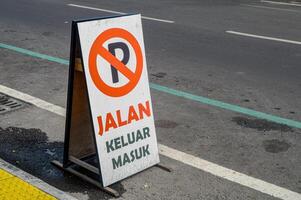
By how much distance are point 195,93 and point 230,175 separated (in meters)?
2.27

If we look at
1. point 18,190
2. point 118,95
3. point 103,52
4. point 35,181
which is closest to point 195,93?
point 118,95

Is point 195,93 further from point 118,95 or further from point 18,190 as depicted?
point 18,190

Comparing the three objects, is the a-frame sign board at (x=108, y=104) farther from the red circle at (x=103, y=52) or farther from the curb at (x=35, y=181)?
the curb at (x=35, y=181)

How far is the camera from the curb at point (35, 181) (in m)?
3.79

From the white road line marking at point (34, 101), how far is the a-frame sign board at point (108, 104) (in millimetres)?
1423

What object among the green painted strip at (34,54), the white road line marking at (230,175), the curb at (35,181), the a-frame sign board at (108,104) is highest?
Answer: the a-frame sign board at (108,104)

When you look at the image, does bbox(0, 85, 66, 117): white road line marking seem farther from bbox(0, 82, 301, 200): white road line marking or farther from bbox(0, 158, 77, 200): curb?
bbox(0, 82, 301, 200): white road line marking

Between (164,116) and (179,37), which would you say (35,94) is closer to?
(164,116)

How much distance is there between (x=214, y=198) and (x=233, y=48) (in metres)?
5.26

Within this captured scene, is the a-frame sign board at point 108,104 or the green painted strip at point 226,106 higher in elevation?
the a-frame sign board at point 108,104

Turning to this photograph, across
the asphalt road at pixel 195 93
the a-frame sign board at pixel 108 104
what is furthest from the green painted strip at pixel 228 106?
the a-frame sign board at pixel 108 104

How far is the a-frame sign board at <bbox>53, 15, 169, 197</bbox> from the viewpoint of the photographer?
12.6 feet

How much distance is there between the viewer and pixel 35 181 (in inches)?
158

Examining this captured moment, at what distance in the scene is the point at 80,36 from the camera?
3.74 metres
